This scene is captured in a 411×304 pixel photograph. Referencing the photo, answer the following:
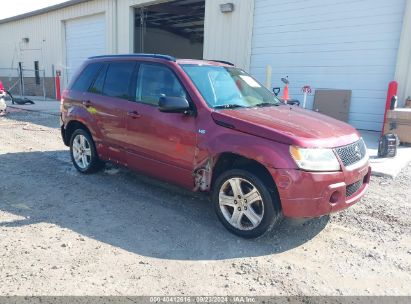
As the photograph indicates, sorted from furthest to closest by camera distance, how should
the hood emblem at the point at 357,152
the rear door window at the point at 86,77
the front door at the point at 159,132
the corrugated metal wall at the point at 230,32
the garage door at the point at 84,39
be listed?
the garage door at the point at 84,39, the corrugated metal wall at the point at 230,32, the rear door window at the point at 86,77, the front door at the point at 159,132, the hood emblem at the point at 357,152

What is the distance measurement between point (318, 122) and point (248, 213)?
4.22 ft

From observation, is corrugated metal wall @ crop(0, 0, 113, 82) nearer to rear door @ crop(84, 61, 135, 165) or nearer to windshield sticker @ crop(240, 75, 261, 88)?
rear door @ crop(84, 61, 135, 165)

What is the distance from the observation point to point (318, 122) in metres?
3.78

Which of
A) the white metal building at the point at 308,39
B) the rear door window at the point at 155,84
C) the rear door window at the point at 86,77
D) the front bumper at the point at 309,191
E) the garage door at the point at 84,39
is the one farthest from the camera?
the garage door at the point at 84,39

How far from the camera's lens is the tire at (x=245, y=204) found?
3283 mm

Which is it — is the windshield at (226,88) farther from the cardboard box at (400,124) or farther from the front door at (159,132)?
the cardboard box at (400,124)

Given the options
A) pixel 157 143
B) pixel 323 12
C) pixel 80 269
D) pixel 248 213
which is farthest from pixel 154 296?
pixel 323 12

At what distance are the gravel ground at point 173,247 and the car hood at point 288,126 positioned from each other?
0.99 meters

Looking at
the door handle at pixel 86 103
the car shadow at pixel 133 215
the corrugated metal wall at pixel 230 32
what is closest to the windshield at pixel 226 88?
the car shadow at pixel 133 215

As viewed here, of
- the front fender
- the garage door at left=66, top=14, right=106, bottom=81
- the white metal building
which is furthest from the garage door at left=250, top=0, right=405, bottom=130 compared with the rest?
the garage door at left=66, top=14, right=106, bottom=81

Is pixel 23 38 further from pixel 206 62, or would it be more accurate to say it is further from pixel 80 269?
pixel 80 269

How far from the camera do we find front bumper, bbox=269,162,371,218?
3.10 metres

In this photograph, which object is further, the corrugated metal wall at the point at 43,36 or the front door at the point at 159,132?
the corrugated metal wall at the point at 43,36

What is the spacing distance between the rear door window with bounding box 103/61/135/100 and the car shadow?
1.32 m
